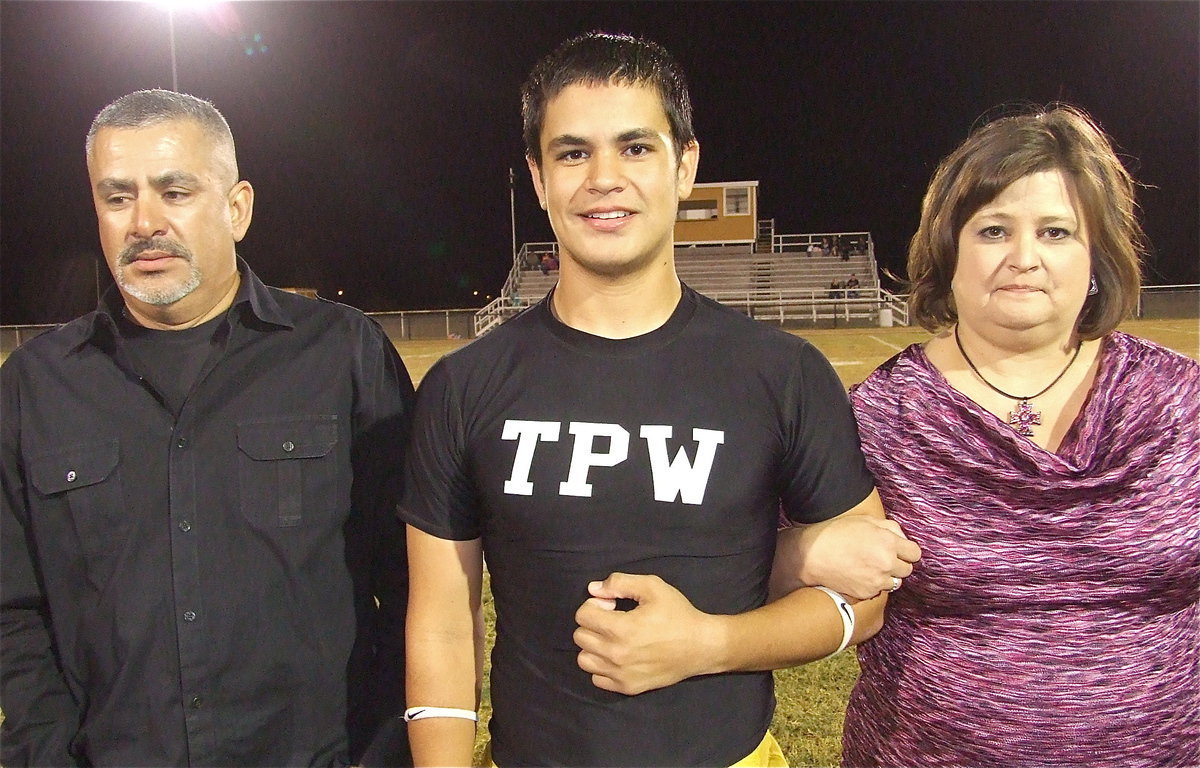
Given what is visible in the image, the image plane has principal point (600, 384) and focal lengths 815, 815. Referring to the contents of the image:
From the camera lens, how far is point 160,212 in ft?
7.01

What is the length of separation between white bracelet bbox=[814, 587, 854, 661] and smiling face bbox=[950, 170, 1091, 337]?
2.61 feet

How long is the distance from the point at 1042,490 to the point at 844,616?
1.86ft

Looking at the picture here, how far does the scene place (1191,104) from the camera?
115 ft

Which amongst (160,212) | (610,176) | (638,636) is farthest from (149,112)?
(638,636)

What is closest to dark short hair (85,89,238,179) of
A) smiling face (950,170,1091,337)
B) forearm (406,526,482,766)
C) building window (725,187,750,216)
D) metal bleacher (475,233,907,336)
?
forearm (406,526,482,766)

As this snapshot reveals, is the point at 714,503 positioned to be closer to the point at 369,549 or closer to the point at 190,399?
the point at 369,549

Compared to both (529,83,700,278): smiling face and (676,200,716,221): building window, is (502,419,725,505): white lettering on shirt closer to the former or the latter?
(529,83,700,278): smiling face

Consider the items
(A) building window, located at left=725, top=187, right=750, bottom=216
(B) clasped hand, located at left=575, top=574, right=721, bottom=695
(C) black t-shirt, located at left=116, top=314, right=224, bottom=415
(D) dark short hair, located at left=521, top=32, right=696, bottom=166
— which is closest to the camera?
(B) clasped hand, located at left=575, top=574, right=721, bottom=695

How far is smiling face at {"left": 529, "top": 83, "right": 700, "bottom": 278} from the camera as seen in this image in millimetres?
1807

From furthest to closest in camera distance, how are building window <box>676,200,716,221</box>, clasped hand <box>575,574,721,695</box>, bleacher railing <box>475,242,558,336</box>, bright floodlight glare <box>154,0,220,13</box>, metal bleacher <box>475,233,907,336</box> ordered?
1. building window <box>676,200,716,221</box>
2. bleacher railing <box>475,242,558,336</box>
3. metal bleacher <box>475,233,907,336</box>
4. bright floodlight glare <box>154,0,220,13</box>
5. clasped hand <box>575,574,721,695</box>

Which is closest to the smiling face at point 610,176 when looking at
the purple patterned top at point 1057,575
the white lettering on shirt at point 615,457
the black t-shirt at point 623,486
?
the black t-shirt at point 623,486

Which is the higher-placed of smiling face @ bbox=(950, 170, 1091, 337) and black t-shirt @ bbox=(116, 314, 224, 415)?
smiling face @ bbox=(950, 170, 1091, 337)

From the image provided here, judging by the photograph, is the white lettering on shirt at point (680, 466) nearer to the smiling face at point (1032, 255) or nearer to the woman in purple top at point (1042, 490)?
the woman in purple top at point (1042, 490)

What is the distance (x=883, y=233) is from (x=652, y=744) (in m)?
60.5
